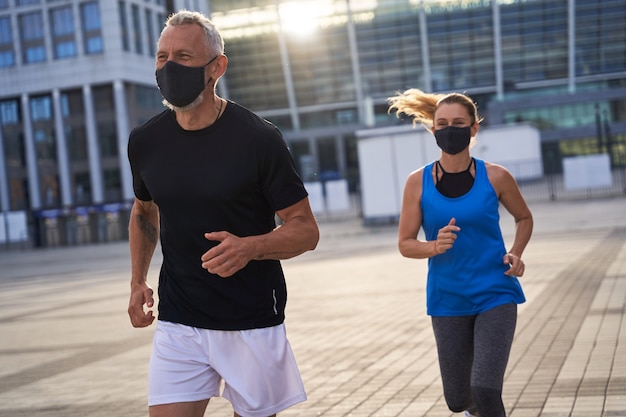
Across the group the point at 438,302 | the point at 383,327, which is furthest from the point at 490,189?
the point at 383,327

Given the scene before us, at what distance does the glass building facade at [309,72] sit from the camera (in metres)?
65.7

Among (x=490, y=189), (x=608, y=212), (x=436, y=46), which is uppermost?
(x=436, y=46)

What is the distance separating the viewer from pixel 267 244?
340 centimetres

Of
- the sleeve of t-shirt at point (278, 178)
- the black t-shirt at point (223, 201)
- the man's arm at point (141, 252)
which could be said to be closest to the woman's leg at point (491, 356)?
the black t-shirt at point (223, 201)

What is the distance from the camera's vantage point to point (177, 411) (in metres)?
3.56

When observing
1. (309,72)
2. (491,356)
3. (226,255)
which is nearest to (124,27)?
(309,72)

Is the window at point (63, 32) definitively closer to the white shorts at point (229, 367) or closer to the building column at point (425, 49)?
the building column at point (425, 49)

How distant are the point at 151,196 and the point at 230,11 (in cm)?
7892

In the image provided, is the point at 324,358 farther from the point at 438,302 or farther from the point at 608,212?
the point at 608,212

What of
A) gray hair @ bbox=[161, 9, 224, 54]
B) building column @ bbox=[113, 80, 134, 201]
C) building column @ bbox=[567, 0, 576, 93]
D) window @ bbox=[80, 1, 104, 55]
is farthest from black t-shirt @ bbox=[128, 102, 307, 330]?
building column @ bbox=[567, 0, 576, 93]

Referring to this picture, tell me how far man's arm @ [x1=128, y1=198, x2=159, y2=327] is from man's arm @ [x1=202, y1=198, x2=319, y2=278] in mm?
521

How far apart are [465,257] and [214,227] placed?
1497mm

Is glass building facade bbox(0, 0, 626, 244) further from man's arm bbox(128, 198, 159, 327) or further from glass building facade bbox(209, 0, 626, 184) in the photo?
man's arm bbox(128, 198, 159, 327)

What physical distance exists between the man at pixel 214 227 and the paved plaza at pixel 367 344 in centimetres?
269
